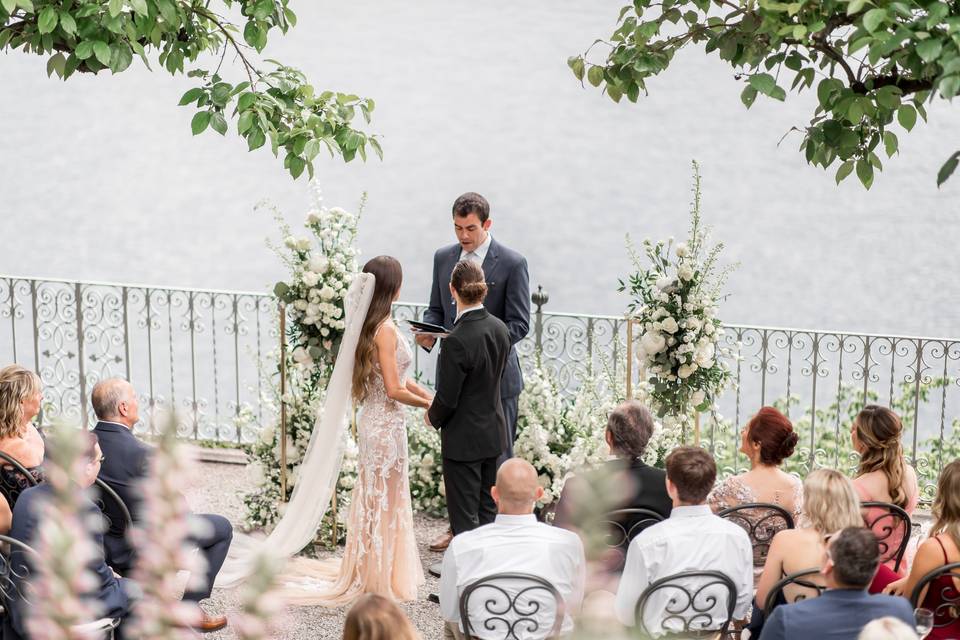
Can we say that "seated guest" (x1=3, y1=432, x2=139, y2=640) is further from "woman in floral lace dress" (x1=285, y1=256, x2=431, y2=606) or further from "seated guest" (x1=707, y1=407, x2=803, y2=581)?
"seated guest" (x1=707, y1=407, x2=803, y2=581)

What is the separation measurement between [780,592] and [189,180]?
10615mm

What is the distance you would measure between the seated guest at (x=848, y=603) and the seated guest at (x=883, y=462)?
1508 millimetres

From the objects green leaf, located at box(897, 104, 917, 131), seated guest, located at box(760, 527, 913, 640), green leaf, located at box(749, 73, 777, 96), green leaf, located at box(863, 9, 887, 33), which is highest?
green leaf, located at box(863, 9, 887, 33)

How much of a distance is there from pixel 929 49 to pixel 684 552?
174 cm

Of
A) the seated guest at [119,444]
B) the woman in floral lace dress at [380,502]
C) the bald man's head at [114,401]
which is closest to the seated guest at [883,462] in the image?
the woman in floral lace dress at [380,502]

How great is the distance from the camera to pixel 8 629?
171 inches

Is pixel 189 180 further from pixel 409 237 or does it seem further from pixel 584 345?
pixel 584 345

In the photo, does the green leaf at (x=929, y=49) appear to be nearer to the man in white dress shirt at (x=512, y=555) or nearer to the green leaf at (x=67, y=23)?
the man in white dress shirt at (x=512, y=555)

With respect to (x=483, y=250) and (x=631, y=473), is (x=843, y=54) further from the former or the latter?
(x=483, y=250)

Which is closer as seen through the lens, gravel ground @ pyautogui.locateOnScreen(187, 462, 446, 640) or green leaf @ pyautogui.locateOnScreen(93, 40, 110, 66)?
green leaf @ pyautogui.locateOnScreen(93, 40, 110, 66)

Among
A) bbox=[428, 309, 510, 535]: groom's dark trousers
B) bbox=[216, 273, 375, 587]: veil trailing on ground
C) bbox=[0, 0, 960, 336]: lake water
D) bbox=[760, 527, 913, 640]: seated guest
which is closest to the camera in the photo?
bbox=[760, 527, 913, 640]: seated guest

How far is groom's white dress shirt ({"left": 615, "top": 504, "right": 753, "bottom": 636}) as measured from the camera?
3676 mm

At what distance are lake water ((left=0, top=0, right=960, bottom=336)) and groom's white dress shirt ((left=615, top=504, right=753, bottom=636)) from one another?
7830mm

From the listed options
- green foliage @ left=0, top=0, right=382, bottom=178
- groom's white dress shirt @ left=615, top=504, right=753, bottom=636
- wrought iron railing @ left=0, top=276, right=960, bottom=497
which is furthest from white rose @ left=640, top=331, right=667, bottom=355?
groom's white dress shirt @ left=615, top=504, right=753, bottom=636
